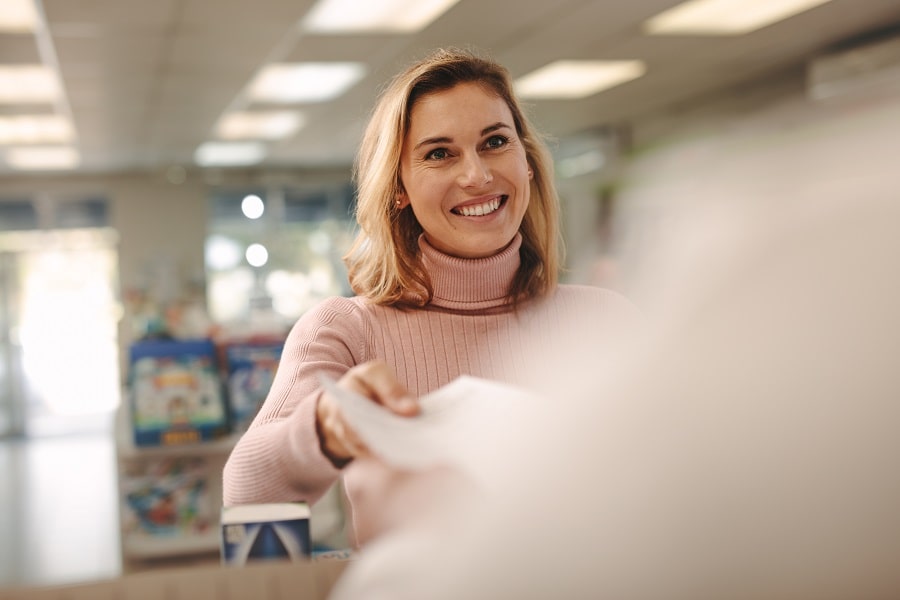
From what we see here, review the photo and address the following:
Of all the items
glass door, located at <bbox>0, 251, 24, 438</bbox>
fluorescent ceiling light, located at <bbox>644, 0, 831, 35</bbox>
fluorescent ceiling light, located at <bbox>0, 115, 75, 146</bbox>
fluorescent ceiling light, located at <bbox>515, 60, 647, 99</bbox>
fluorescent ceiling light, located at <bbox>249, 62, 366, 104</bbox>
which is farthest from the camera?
glass door, located at <bbox>0, 251, 24, 438</bbox>

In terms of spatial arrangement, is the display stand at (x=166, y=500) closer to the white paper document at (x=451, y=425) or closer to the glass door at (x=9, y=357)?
the white paper document at (x=451, y=425)

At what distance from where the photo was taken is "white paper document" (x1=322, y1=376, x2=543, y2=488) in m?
0.43

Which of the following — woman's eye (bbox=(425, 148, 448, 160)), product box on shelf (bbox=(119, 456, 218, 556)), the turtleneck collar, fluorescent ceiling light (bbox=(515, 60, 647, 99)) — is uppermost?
fluorescent ceiling light (bbox=(515, 60, 647, 99))

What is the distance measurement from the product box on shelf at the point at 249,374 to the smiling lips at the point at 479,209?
292 cm

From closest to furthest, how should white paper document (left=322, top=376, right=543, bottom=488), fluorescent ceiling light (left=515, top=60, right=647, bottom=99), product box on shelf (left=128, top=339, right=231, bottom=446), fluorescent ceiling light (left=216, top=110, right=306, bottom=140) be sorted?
white paper document (left=322, top=376, right=543, bottom=488)
product box on shelf (left=128, top=339, right=231, bottom=446)
fluorescent ceiling light (left=515, top=60, right=647, bottom=99)
fluorescent ceiling light (left=216, top=110, right=306, bottom=140)

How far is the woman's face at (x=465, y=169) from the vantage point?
1.23m

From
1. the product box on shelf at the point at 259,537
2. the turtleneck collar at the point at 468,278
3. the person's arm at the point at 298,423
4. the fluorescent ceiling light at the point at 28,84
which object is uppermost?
the fluorescent ceiling light at the point at 28,84

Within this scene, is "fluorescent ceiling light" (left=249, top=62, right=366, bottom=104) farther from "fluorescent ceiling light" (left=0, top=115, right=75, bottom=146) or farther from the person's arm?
the person's arm

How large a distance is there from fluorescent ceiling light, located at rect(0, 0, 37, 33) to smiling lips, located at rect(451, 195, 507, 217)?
4.23m

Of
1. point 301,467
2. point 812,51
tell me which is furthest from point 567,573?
point 812,51

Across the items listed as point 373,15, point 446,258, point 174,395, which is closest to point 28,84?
point 373,15

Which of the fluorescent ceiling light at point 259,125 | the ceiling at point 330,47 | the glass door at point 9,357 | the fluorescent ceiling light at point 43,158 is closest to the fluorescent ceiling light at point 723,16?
the ceiling at point 330,47

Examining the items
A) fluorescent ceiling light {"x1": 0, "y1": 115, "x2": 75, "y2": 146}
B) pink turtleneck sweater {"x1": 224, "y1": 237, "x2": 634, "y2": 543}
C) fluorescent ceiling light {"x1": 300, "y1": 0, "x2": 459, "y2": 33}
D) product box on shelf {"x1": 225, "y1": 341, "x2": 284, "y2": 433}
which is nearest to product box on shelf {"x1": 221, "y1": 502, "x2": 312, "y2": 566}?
pink turtleneck sweater {"x1": 224, "y1": 237, "x2": 634, "y2": 543}

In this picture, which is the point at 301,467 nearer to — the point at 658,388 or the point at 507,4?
the point at 658,388
